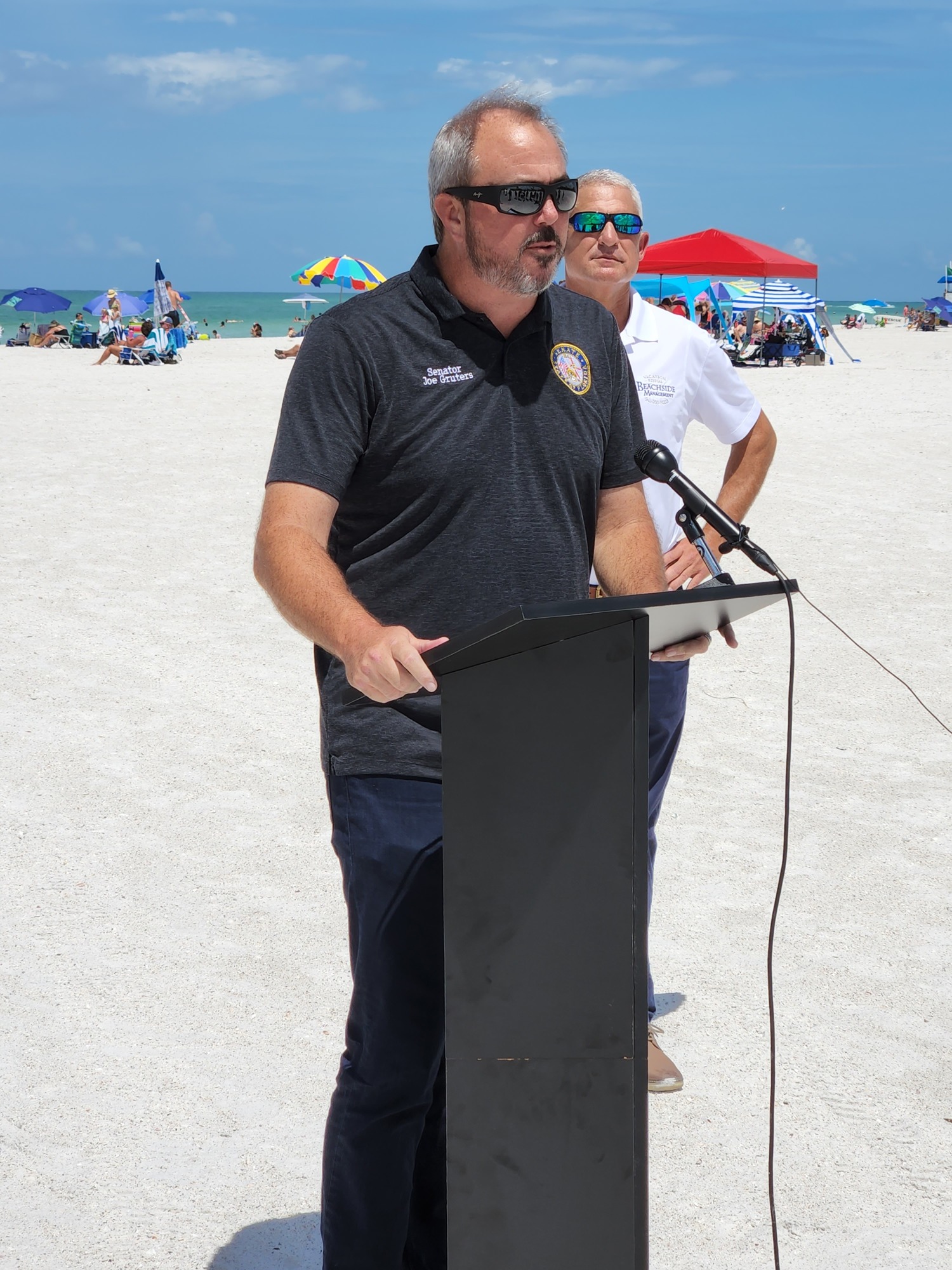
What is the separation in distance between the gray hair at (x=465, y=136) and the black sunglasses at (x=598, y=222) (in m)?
1.27

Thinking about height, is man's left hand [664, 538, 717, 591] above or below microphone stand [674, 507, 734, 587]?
below

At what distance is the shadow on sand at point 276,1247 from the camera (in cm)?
275

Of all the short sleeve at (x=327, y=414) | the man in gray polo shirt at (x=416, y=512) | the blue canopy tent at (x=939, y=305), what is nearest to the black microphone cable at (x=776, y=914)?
the man in gray polo shirt at (x=416, y=512)

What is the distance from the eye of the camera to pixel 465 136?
231 cm

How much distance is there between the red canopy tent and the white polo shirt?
15.2 m

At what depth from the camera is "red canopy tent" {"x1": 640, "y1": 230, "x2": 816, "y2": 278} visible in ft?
64.3

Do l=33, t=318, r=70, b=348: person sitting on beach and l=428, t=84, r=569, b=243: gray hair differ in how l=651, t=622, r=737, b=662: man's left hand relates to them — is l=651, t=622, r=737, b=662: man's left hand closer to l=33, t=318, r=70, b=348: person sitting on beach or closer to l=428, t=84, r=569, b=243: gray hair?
l=428, t=84, r=569, b=243: gray hair

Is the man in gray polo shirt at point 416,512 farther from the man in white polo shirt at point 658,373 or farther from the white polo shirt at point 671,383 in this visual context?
the white polo shirt at point 671,383

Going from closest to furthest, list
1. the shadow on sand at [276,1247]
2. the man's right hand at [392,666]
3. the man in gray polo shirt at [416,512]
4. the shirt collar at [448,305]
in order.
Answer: the man's right hand at [392,666] < the man in gray polo shirt at [416,512] < the shirt collar at [448,305] < the shadow on sand at [276,1247]

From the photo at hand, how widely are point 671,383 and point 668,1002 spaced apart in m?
1.83

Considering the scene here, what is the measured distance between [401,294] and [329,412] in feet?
0.96

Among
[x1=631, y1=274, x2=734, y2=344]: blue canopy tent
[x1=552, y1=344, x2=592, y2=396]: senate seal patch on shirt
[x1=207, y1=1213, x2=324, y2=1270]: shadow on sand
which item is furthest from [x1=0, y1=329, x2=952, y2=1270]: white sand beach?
[x1=631, y1=274, x2=734, y2=344]: blue canopy tent

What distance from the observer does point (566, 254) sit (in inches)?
145

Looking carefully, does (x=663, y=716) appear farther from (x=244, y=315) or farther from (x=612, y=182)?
(x=244, y=315)
